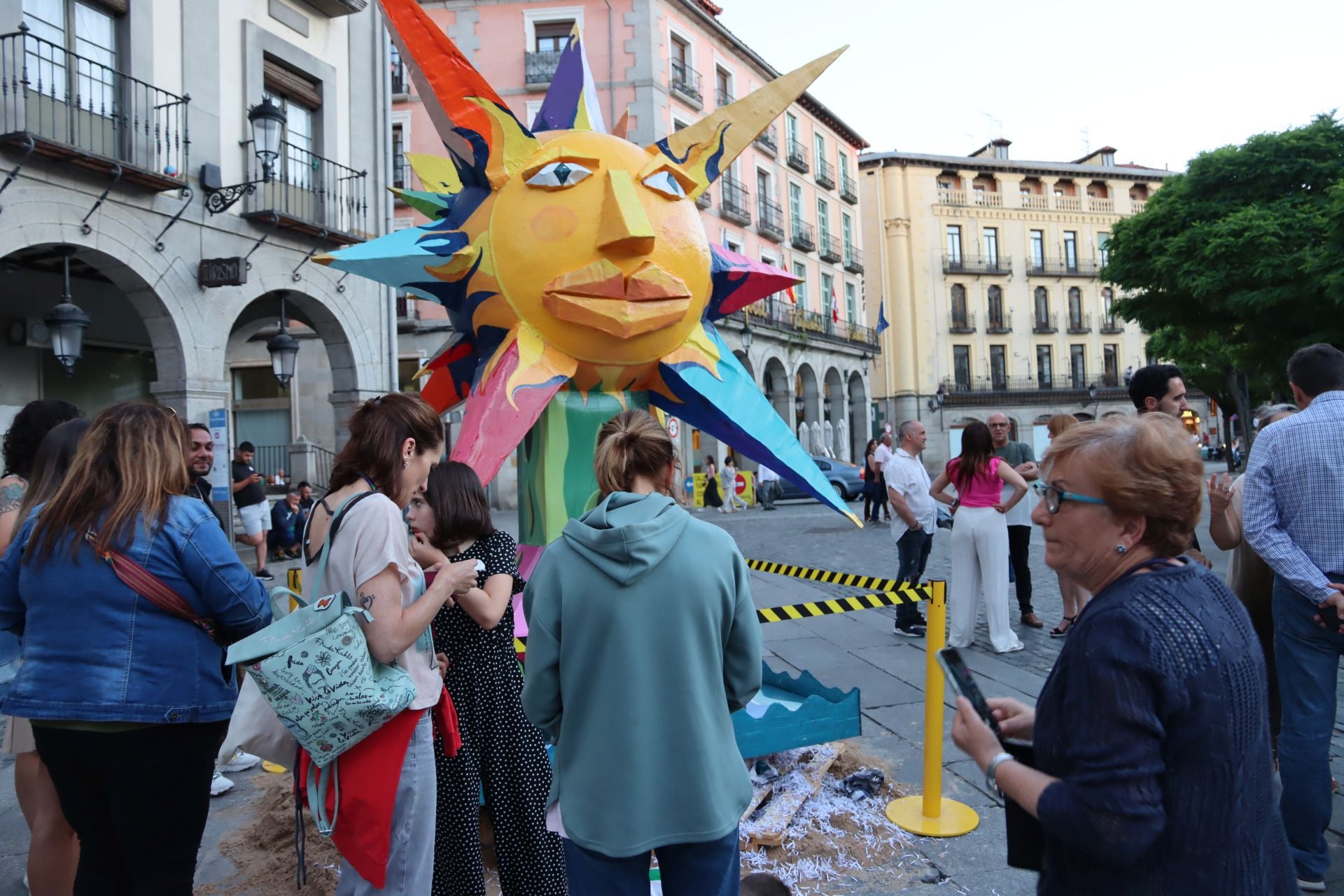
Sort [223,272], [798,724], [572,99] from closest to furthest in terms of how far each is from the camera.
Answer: [798,724] < [572,99] < [223,272]

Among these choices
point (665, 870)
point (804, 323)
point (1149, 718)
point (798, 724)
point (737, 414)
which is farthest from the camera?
point (804, 323)

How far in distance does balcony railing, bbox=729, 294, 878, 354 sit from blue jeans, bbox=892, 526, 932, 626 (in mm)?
17767

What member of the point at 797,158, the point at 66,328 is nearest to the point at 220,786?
the point at 66,328

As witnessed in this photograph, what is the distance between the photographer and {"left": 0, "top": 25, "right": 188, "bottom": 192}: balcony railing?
8.40 m

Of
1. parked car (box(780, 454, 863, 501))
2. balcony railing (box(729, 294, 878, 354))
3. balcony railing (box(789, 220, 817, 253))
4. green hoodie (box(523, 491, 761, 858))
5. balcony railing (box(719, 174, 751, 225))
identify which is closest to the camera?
green hoodie (box(523, 491, 761, 858))

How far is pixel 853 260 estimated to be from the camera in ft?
109

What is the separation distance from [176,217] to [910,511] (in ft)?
27.6

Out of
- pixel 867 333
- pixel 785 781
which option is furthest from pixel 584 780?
pixel 867 333

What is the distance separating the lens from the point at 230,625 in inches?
88.6

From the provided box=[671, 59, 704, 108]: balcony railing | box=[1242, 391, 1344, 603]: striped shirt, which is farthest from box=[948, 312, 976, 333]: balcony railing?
box=[1242, 391, 1344, 603]: striped shirt

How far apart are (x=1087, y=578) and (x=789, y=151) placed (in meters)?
29.2

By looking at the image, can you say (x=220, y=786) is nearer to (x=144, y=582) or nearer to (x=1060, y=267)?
(x=144, y=582)

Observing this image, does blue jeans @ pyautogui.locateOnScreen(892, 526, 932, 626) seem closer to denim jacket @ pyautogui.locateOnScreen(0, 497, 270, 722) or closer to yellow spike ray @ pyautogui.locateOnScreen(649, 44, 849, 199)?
yellow spike ray @ pyautogui.locateOnScreen(649, 44, 849, 199)

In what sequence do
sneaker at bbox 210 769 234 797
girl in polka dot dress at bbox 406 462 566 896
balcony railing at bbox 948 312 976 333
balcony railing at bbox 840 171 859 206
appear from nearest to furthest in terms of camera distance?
girl in polka dot dress at bbox 406 462 566 896
sneaker at bbox 210 769 234 797
balcony railing at bbox 840 171 859 206
balcony railing at bbox 948 312 976 333
